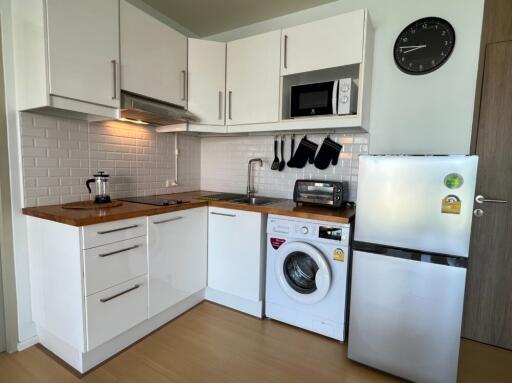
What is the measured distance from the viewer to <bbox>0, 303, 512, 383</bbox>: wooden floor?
1597 millimetres

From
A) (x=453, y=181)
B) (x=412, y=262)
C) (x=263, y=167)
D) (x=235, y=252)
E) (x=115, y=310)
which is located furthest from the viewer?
(x=263, y=167)

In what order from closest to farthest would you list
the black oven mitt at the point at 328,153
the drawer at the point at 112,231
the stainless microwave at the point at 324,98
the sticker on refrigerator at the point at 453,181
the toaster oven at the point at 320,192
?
the sticker on refrigerator at the point at 453,181 → the drawer at the point at 112,231 → the stainless microwave at the point at 324,98 → the toaster oven at the point at 320,192 → the black oven mitt at the point at 328,153

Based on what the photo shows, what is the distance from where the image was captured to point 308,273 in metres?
2.12

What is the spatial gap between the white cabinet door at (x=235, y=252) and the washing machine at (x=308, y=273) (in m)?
0.09

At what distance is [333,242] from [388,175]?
1.90 feet

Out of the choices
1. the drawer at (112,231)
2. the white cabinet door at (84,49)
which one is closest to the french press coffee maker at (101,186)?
the drawer at (112,231)

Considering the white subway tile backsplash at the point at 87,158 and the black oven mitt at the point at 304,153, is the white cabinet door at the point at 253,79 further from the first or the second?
the white subway tile backsplash at the point at 87,158

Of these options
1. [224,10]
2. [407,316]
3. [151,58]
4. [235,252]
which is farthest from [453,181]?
[224,10]

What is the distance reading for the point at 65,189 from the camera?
75.7 inches

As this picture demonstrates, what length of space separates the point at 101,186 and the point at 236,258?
1.14 metres

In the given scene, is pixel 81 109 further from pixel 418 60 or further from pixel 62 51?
pixel 418 60

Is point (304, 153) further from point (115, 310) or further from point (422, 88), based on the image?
point (115, 310)

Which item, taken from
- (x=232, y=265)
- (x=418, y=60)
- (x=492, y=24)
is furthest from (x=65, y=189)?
(x=492, y=24)

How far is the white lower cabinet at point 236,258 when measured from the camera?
2162mm
